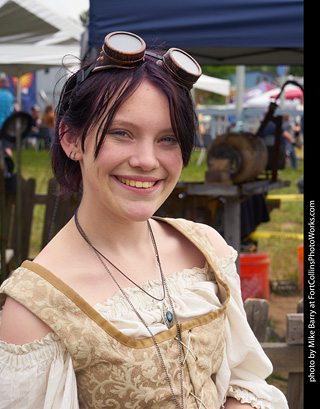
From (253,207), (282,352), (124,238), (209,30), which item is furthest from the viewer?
(253,207)

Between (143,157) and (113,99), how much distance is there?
Result: 159 millimetres

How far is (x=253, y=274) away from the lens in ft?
15.7

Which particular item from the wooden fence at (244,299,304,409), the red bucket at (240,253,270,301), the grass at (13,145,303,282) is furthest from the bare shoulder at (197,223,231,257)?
the red bucket at (240,253,270,301)

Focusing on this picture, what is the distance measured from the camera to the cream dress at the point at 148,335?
1.14m

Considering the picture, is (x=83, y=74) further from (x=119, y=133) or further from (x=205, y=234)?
(x=205, y=234)

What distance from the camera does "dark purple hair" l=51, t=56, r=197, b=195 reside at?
1.22 metres

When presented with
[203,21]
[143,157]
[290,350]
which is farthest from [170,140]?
[203,21]

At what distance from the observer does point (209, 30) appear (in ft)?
10.4

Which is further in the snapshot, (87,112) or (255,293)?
(255,293)

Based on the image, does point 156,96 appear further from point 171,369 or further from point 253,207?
point 253,207

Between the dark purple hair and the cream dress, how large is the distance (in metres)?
0.37
